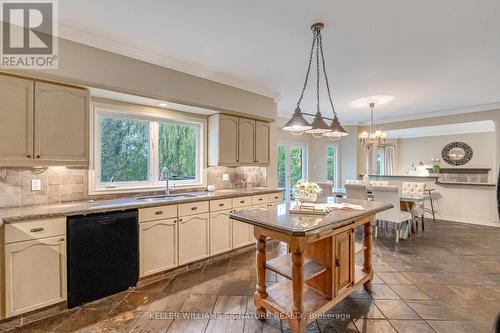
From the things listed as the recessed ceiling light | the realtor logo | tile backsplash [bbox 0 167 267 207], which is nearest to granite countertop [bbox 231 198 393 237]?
tile backsplash [bbox 0 167 267 207]

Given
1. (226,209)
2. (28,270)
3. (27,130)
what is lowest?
(28,270)

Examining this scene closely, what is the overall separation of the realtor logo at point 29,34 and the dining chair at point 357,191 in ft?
14.7

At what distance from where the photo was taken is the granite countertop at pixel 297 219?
1788 mm

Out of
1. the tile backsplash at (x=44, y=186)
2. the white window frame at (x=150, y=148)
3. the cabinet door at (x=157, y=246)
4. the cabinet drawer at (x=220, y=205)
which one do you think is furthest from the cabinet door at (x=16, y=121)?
the cabinet drawer at (x=220, y=205)

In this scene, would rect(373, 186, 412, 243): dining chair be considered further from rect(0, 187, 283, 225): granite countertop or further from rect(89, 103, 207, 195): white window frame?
rect(0, 187, 283, 225): granite countertop

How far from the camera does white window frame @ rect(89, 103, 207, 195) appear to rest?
298cm

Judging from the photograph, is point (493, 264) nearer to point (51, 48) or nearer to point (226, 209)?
point (226, 209)

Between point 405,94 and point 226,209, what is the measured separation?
369 centimetres

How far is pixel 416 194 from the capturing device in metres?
5.25

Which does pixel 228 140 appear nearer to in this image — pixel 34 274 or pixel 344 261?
pixel 344 261

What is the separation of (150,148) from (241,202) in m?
1.51

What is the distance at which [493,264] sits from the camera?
3.29 m

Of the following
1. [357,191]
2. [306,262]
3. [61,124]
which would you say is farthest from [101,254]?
[357,191]

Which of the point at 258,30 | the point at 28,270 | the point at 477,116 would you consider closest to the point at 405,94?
the point at 477,116
